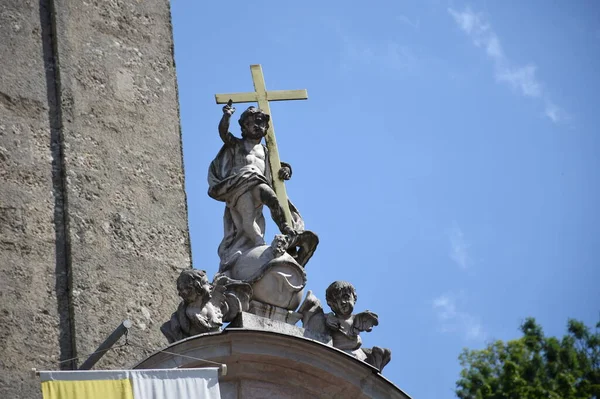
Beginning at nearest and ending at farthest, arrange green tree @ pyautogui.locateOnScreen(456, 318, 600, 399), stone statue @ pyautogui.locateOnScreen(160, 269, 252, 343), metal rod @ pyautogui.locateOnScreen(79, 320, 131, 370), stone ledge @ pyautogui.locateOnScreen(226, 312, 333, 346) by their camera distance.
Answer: metal rod @ pyautogui.locateOnScreen(79, 320, 131, 370) < stone statue @ pyautogui.locateOnScreen(160, 269, 252, 343) < stone ledge @ pyautogui.locateOnScreen(226, 312, 333, 346) < green tree @ pyautogui.locateOnScreen(456, 318, 600, 399)

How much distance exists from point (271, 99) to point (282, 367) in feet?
9.41

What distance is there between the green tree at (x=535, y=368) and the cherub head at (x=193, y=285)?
10.6 m

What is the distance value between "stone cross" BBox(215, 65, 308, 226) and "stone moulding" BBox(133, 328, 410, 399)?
156 cm

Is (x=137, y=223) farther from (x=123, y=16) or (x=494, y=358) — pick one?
(x=494, y=358)

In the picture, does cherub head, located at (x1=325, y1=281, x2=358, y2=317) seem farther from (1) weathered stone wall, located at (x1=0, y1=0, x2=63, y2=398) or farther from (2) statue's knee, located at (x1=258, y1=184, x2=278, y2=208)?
(1) weathered stone wall, located at (x1=0, y1=0, x2=63, y2=398)

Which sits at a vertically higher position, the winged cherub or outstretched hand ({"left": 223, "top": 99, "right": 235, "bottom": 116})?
outstretched hand ({"left": 223, "top": 99, "right": 235, "bottom": 116})

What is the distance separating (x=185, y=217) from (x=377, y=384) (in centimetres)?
349

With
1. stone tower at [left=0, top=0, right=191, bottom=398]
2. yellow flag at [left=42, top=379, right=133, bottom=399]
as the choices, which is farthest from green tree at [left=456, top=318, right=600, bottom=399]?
yellow flag at [left=42, top=379, right=133, bottom=399]

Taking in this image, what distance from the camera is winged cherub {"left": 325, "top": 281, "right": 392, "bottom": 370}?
1478cm

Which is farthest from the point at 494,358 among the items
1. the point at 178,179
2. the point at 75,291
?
the point at 75,291

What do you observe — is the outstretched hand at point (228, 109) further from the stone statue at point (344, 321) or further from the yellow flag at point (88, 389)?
the yellow flag at point (88, 389)

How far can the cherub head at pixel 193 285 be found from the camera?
14.0m

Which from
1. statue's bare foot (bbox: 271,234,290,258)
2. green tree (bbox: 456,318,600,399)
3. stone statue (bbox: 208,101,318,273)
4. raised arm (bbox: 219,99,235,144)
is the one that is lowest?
statue's bare foot (bbox: 271,234,290,258)

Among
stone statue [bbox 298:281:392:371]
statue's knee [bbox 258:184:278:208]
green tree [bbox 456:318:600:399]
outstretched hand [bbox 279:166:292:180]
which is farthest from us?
green tree [bbox 456:318:600:399]
